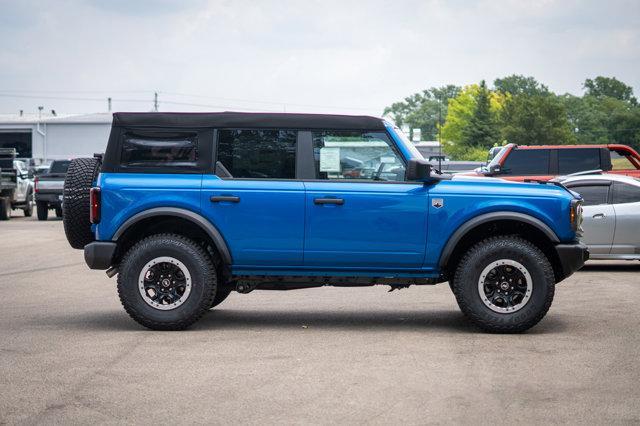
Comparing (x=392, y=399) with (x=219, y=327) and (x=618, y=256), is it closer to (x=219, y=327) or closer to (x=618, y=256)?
(x=219, y=327)

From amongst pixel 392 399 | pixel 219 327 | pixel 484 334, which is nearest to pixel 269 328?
pixel 219 327

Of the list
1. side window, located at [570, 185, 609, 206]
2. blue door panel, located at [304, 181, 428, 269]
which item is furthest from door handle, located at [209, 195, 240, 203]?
side window, located at [570, 185, 609, 206]

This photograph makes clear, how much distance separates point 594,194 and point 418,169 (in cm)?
755

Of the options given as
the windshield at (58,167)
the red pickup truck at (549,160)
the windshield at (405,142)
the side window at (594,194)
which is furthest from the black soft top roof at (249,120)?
the windshield at (58,167)

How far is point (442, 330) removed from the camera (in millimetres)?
9945

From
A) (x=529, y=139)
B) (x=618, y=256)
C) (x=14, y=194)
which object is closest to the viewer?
(x=618, y=256)

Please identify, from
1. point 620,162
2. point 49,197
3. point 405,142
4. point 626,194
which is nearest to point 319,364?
point 405,142

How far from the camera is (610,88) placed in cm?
19700

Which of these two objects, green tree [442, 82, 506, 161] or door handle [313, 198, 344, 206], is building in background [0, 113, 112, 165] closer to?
green tree [442, 82, 506, 161]

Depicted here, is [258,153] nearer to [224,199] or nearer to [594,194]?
[224,199]

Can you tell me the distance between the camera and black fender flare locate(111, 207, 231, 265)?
385 inches

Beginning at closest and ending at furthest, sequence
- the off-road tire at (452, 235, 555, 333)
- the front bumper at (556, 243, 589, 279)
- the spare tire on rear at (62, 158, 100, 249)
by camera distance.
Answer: the off-road tire at (452, 235, 555, 333)
the front bumper at (556, 243, 589, 279)
the spare tire on rear at (62, 158, 100, 249)

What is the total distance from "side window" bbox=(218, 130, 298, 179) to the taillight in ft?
3.75

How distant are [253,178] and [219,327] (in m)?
1.43
